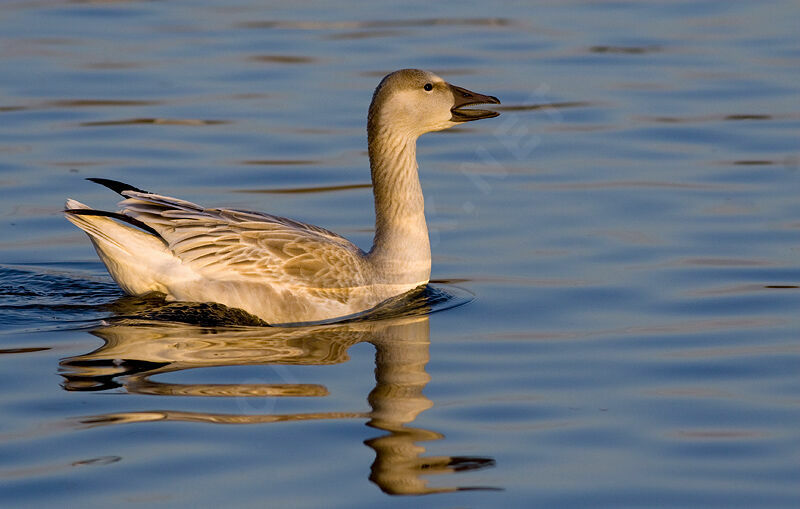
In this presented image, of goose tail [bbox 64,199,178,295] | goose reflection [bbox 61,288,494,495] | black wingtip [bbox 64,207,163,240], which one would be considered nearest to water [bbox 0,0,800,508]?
goose reflection [bbox 61,288,494,495]

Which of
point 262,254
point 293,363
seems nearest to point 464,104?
point 262,254

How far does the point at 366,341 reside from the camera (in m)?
8.83

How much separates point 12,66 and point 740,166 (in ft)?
29.1

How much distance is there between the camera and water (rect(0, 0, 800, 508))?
6.69 metres

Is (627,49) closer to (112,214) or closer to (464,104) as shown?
(464,104)

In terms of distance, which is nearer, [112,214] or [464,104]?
[112,214]

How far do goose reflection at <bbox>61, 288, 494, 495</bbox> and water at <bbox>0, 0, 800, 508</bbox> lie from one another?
3 cm

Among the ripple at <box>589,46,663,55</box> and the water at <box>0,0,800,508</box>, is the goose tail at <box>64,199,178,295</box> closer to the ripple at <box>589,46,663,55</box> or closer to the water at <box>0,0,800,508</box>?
the water at <box>0,0,800,508</box>

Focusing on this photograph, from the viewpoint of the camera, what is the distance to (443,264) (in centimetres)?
1072

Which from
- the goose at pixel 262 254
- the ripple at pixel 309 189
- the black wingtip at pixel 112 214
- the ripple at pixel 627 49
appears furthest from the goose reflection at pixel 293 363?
the ripple at pixel 627 49

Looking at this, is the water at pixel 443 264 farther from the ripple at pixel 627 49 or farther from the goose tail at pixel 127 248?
the goose tail at pixel 127 248

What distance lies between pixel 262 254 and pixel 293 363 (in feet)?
4.96

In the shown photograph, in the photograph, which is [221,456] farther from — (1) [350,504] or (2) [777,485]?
(2) [777,485]

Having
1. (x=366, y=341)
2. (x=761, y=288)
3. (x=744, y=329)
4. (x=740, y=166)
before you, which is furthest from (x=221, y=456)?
(x=740, y=166)
